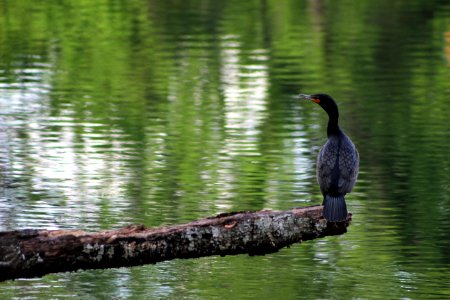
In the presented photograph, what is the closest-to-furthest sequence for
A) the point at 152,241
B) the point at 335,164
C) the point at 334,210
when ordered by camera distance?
the point at 152,241, the point at 334,210, the point at 335,164

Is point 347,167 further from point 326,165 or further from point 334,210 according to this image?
point 334,210

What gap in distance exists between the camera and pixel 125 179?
16.6 m

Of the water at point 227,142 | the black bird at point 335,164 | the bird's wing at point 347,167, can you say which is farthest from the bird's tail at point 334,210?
the water at point 227,142

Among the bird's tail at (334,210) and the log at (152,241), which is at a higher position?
the bird's tail at (334,210)

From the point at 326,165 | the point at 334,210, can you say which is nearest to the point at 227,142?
the point at 326,165

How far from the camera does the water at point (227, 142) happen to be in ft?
38.9

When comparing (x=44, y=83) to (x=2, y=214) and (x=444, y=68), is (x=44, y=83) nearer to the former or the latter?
(x=444, y=68)

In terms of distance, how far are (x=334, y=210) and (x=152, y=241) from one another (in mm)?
1246

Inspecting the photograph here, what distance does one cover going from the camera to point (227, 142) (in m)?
19.4

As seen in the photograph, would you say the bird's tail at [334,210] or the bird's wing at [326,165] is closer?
the bird's tail at [334,210]

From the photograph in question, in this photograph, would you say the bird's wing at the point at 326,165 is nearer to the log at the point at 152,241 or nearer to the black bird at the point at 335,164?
the black bird at the point at 335,164

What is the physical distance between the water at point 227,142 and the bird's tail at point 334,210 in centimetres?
169

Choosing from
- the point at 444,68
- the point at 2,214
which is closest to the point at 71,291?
the point at 2,214

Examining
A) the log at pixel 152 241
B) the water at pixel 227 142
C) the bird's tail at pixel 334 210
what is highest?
the bird's tail at pixel 334 210
